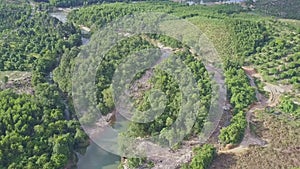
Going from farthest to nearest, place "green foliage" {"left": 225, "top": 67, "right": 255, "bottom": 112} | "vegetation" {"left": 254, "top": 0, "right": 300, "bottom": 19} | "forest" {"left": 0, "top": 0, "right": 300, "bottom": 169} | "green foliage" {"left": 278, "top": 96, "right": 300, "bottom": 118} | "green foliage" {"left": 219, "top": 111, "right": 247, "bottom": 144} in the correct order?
"vegetation" {"left": 254, "top": 0, "right": 300, "bottom": 19}
"green foliage" {"left": 225, "top": 67, "right": 255, "bottom": 112}
"green foliage" {"left": 278, "top": 96, "right": 300, "bottom": 118}
"green foliage" {"left": 219, "top": 111, "right": 247, "bottom": 144}
"forest" {"left": 0, "top": 0, "right": 300, "bottom": 169}

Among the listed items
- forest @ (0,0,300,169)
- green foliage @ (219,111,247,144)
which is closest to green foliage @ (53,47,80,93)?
forest @ (0,0,300,169)

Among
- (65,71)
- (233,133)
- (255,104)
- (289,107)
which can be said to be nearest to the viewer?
(233,133)

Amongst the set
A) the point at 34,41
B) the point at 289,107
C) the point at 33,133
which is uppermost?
the point at 34,41

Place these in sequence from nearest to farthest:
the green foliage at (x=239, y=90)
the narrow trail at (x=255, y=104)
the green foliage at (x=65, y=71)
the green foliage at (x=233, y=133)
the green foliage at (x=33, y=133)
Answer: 1. the green foliage at (x=33, y=133)
2. the green foliage at (x=233, y=133)
3. the narrow trail at (x=255, y=104)
4. the green foliage at (x=239, y=90)
5. the green foliage at (x=65, y=71)

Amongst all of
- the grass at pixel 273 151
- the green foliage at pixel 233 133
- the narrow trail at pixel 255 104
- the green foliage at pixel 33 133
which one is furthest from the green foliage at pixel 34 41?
the grass at pixel 273 151

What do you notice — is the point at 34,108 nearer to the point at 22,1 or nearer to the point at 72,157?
the point at 72,157

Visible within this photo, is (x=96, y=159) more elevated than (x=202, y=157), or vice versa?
(x=202, y=157)

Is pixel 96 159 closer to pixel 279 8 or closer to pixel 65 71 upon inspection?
pixel 65 71

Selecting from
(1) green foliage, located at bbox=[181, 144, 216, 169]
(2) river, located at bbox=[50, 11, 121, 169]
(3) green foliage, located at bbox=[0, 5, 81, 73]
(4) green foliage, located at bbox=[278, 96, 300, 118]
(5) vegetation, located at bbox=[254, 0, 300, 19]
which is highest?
(5) vegetation, located at bbox=[254, 0, 300, 19]

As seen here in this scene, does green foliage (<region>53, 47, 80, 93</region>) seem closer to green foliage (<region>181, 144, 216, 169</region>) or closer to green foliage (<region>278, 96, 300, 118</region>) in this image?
green foliage (<region>181, 144, 216, 169</region>)

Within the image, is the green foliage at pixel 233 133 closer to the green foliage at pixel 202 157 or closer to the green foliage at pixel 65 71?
the green foliage at pixel 202 157

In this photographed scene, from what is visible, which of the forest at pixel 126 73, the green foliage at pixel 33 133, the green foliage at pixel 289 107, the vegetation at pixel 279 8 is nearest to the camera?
the green foliage at pixel 33 133

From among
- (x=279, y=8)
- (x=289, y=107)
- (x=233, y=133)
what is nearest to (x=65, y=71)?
(x=233, y=133)

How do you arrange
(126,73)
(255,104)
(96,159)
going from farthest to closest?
(126,73), (255,104), (96,159)
